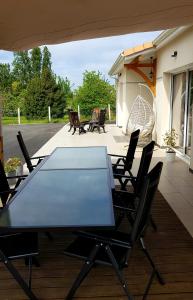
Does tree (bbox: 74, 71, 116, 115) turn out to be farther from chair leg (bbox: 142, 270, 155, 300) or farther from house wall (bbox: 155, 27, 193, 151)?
chair leg (bbox: 142, 270, 155, 300)

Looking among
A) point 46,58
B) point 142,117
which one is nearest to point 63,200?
point 142,117

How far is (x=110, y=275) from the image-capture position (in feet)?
9.65

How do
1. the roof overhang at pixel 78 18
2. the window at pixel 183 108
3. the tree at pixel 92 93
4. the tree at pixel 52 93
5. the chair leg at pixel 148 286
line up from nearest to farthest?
the chair leg at pixel 148 286 → the roof overhang at pixel 78 18 → the window at pixel 183 108 → the tree at pixel 92 93 → the tree at pixel 52 93

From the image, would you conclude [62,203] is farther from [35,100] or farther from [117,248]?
[35,100]

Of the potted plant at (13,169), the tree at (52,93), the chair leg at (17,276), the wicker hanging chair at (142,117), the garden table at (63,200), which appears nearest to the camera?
the garden table at (63,200)

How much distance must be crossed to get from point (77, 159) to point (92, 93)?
19.4 meters

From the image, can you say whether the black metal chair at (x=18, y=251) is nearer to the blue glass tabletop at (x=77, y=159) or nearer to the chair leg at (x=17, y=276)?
the chair leg at (x=17, y=276)

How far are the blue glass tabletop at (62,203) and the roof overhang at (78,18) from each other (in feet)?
5.55

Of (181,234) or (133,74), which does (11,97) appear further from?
(181,234)

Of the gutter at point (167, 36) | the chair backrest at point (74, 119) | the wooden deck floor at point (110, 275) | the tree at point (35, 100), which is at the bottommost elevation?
the wooden deck floor at point (110, 275)

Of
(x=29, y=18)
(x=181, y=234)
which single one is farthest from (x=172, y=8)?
(x=181, y=234)

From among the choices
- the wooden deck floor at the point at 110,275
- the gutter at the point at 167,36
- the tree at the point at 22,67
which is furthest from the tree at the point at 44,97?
the wooden deck floor at the point at 110,275

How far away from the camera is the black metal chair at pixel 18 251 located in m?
2.52

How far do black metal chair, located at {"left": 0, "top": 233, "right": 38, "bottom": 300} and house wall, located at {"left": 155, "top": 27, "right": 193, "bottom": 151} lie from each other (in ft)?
19.7
